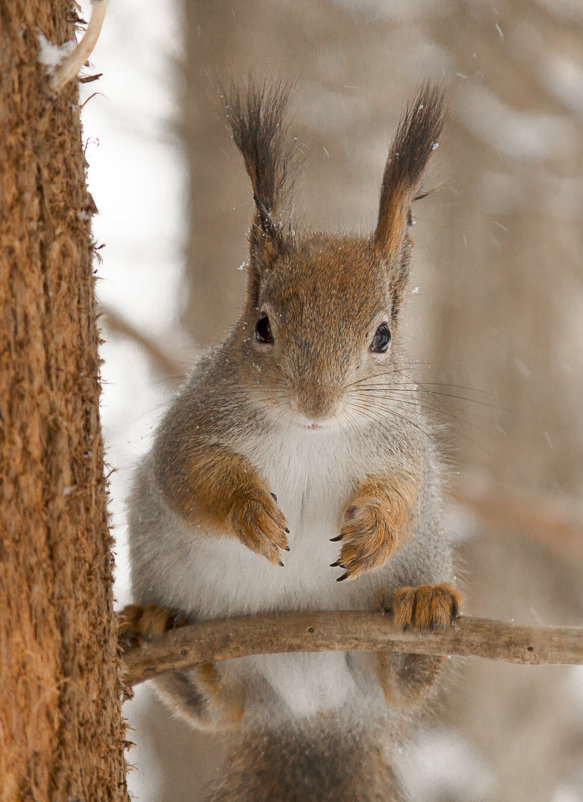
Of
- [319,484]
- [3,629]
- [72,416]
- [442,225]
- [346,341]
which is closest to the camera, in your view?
[3,629]

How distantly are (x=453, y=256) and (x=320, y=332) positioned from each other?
1.62 m

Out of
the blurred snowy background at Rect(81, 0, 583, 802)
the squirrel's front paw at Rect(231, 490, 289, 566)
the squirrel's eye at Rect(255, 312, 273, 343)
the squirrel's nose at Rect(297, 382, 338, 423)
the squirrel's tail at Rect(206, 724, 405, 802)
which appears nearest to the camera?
the squirrel's nose at Rect(297, 382, 338, 423)

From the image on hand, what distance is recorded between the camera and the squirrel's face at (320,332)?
174 centimetres

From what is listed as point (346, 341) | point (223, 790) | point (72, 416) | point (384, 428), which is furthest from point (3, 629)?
point (223, 790)

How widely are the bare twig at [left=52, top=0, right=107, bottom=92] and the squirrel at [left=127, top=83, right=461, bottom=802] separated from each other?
2.29ft

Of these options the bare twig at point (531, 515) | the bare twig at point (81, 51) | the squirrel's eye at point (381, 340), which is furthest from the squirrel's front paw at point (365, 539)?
the bare twig at point (531, 515)

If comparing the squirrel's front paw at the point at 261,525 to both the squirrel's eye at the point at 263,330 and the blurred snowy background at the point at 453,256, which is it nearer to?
the squirrel's eye at the point at 263,330

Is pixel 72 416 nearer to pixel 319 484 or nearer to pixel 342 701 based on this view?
pixel 319 484

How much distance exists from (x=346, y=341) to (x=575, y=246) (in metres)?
1.94

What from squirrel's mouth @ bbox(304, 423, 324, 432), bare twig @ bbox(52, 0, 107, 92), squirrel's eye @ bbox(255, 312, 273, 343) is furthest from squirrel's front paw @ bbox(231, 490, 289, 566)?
bare twig @ bbox(52, 0, 107, 92)

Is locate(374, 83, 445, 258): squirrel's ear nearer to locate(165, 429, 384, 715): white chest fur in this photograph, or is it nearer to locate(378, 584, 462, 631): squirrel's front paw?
locate(165, 429, 384, 715): white chest fur

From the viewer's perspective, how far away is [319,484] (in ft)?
6.47

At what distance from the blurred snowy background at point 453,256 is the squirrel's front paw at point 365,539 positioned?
1127 millimetres

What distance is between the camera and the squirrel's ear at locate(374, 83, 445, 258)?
6.05ft
